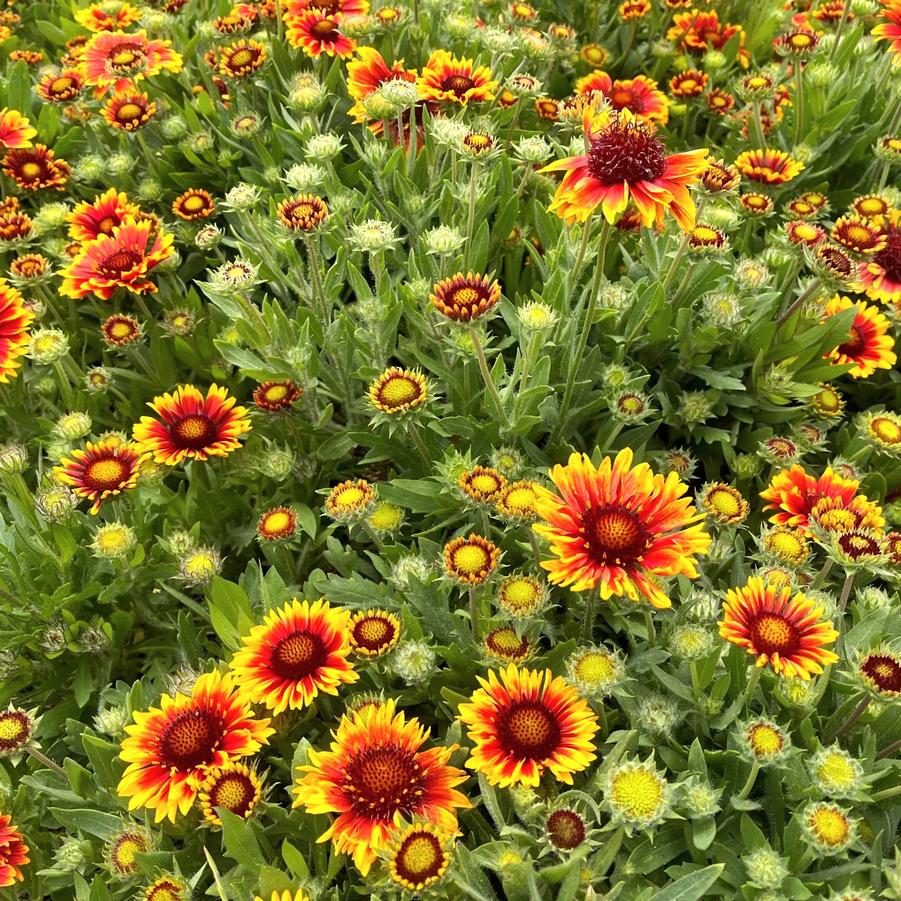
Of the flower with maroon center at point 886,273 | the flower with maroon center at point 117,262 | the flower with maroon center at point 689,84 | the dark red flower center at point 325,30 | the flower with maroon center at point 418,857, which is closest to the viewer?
the flower with maroon center at point 418,857

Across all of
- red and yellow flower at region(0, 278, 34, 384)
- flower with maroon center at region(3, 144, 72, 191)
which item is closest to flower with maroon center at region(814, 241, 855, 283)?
red and yellow flower at region(0, 278, 34, 384)

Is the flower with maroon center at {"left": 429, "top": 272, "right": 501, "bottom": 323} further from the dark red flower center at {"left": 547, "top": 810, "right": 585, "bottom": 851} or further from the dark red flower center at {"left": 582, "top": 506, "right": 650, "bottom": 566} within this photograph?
the dark red flower center at {"left": 547, "top": 810, "right": 585, "bottom": 851}

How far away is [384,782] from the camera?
1.56 m

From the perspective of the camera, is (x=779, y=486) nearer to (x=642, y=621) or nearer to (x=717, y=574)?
(x=717, y=574)

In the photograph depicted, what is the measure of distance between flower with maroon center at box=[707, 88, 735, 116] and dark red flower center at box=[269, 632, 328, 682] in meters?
2.96

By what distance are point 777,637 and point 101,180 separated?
309cm

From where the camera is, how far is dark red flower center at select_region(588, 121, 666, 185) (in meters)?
1.80

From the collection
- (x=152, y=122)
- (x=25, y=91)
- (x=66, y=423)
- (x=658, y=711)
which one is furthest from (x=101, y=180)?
(x=658, y=711)

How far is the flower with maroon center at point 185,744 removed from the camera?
1.63m

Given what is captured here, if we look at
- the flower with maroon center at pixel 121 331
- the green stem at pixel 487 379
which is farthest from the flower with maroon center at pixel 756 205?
the flower with maroon center at pixel 121 331

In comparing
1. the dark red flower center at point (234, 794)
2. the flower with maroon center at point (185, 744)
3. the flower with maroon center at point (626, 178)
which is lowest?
the dark red flower center at point (234, 794)

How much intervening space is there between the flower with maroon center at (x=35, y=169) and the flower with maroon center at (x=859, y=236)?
2.86 meters

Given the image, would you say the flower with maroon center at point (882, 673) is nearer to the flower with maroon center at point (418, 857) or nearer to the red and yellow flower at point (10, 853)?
the flower with maroon center at point (418, 857)

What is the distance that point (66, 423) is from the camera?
2.37m
